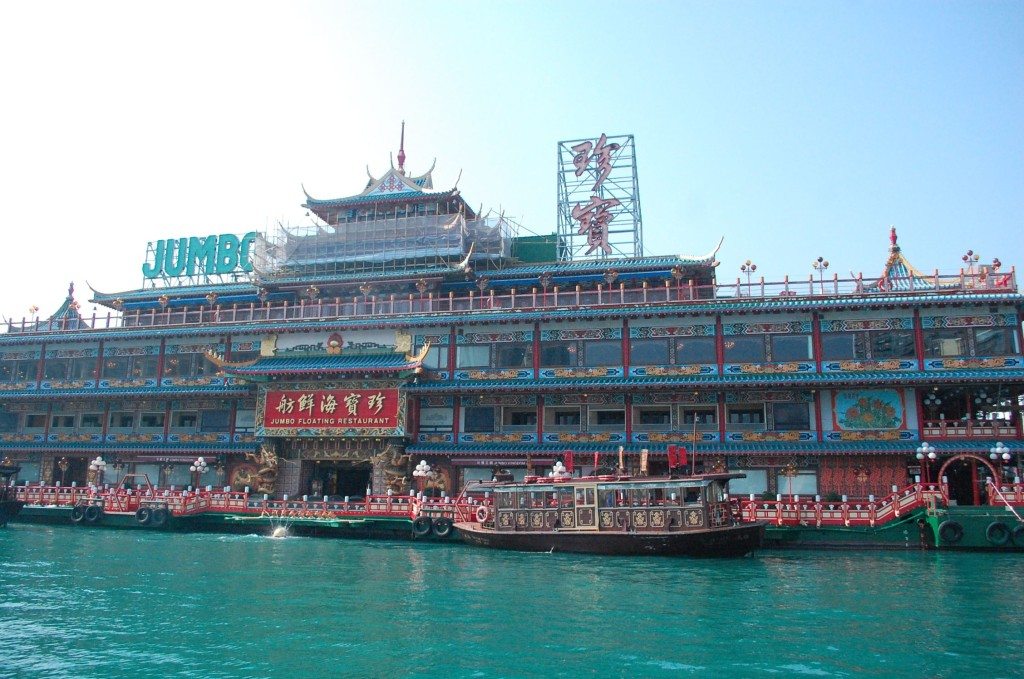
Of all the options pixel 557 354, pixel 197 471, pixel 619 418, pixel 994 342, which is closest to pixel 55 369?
pixel 197 471

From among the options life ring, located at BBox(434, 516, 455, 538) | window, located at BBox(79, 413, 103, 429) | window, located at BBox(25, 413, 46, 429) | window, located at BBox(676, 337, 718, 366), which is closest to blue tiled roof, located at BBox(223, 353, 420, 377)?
life ring, located at BBox(434, 516, 455, 538)

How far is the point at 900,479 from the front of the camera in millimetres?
33594

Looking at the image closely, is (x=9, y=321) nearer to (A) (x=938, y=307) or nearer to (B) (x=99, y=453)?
(B) (x=99, y=453)

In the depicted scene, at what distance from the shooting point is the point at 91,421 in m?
46.2

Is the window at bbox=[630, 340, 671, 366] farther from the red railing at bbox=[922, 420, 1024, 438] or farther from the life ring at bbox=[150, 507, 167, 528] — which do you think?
the life ring at bbox=[150, 507, 167, 528]

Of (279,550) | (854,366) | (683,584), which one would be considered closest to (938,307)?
(854,366)

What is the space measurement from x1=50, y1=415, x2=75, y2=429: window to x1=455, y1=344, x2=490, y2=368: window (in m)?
23.4

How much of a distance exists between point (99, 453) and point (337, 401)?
588 inches

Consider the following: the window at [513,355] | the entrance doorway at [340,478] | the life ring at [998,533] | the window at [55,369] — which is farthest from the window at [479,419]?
the window at [55,369]

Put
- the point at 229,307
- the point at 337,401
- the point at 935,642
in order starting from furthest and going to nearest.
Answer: the point at 229,307
the point at 337,401
the point at 935,642

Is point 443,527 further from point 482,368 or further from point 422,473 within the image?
point 482,368

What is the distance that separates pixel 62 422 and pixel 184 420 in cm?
812

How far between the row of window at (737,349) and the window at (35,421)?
23.7 m

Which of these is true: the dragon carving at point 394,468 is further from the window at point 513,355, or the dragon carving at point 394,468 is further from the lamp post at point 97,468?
the lamp post at point 97,468
